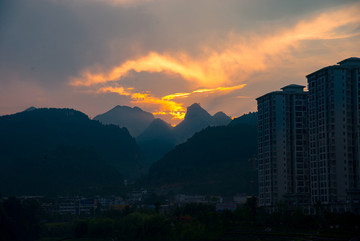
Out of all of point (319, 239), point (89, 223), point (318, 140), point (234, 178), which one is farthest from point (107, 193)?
point (319, 239)

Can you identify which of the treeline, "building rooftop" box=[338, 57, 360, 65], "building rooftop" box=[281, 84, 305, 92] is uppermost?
"building rooftop" box=[338, 57, 360, 65]

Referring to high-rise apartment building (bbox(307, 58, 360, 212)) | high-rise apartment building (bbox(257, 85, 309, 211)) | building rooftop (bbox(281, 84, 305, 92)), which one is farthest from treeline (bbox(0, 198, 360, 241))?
building rooftop (bbox(281, 84, 305, 92))

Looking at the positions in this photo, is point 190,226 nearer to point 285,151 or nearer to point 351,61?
point 285,151

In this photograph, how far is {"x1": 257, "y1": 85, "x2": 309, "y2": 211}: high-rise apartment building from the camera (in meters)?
108

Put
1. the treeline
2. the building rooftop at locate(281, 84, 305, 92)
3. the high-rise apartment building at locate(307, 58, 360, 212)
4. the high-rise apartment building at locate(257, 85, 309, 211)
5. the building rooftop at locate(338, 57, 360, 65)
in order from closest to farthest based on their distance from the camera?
the treeline, the high-rise apartment building at locate(307, 58, 360, 212), the building rooftop at locate(338, 57, 360, 65), the high-rise apartment building at locate(257, 85, 309, 211), the building rooftop at locate(281, 84, 305, 92)

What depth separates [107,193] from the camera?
19125 centimetres

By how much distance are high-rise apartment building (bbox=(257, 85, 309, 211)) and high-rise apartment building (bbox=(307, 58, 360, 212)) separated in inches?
674

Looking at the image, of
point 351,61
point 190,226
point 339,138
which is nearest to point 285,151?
point 339,138

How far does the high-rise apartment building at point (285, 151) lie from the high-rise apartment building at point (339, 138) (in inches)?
674

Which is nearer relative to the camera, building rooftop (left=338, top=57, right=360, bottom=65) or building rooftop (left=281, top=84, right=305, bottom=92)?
building rooftop (left=338, top=57, right=360, bottom=65)

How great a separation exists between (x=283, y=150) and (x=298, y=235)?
3575cm

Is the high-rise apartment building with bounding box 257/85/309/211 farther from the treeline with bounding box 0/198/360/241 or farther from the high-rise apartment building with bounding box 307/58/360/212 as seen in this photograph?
the high-rise apartment building with bounding box 307/58/360/212

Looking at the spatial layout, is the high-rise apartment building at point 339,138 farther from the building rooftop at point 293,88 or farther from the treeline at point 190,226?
the building rooftop at point 293,88

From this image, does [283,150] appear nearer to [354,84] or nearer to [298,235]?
[354,84]
